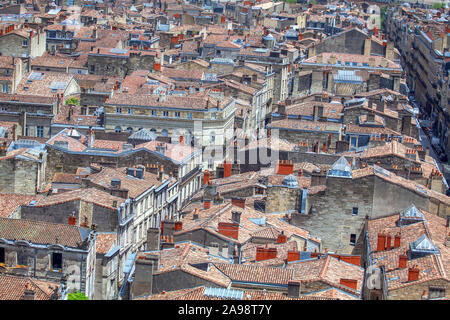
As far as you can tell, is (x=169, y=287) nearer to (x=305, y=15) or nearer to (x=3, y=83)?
(x=3, y=83)

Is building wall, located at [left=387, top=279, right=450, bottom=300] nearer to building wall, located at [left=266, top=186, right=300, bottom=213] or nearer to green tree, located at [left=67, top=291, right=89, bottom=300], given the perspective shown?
green tree, located at [left=67, top=291, right=89, bottom=300]

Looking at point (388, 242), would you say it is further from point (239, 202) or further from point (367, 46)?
point (367, 46)

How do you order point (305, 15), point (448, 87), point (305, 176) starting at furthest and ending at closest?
point (305, 15) < point (448, 87) < point (305, 176)

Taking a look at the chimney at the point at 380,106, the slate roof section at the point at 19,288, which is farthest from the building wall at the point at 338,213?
the chimney at the point at 380,106

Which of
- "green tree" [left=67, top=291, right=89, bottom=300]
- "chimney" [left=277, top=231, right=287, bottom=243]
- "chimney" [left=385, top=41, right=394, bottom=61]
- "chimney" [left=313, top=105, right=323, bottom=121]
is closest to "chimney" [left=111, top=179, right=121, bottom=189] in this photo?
"chimney" [left=277, top=231, right=287, bottom=243]

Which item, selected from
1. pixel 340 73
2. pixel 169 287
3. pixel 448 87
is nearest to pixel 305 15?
pixel 448 87

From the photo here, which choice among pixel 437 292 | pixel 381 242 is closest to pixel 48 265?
pixel 381 242

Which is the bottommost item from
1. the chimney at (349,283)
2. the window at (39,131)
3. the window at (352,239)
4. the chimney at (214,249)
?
the window at (39,131)

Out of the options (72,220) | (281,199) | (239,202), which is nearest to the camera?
(72,220)

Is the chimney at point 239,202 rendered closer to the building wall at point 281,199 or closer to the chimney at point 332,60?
the building wall at point 281,199

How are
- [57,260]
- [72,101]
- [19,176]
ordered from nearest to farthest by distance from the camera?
[57,260], [19,176], [72,101]

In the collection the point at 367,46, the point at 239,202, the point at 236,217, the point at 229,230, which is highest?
the point at 367,46
